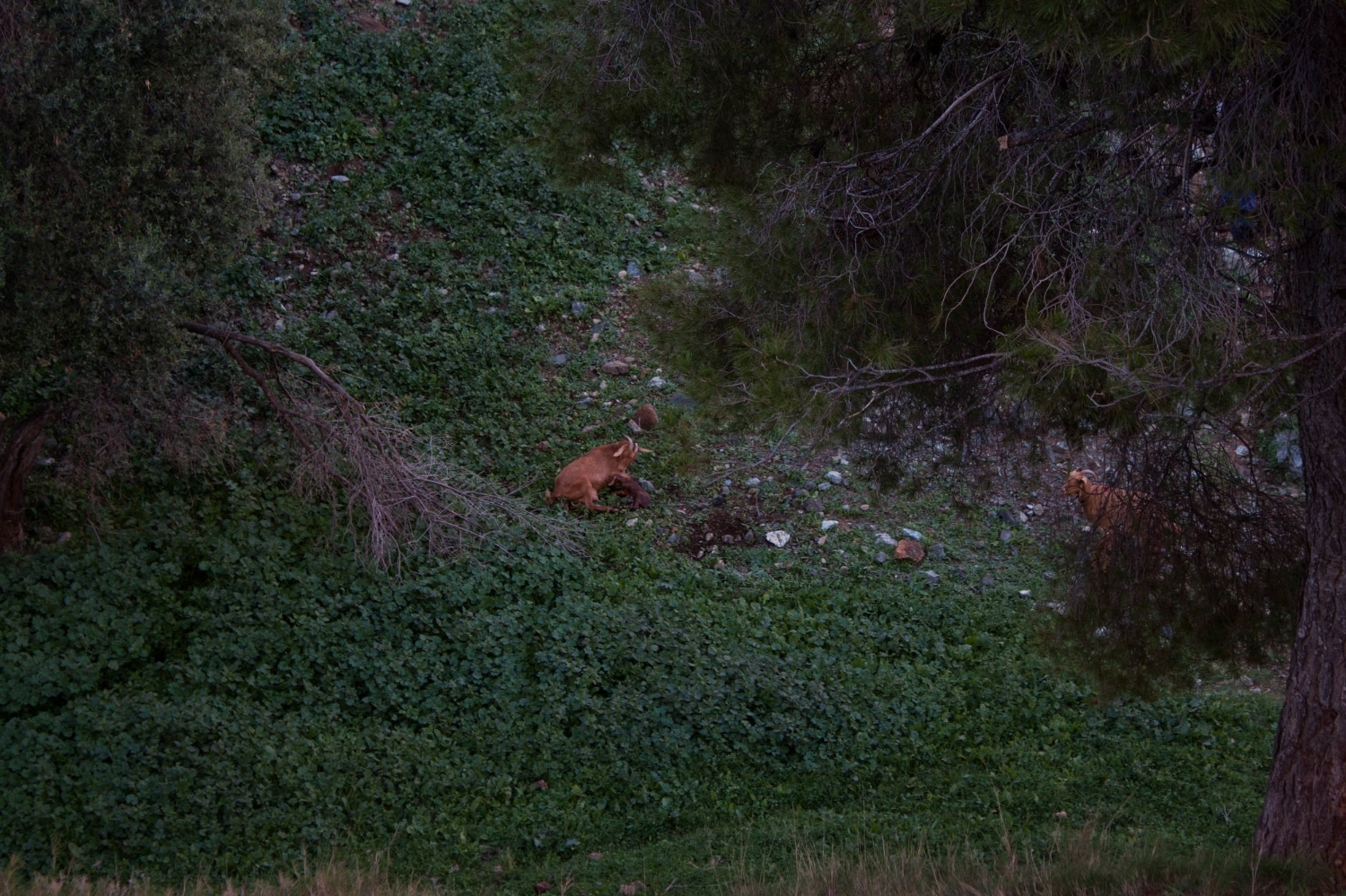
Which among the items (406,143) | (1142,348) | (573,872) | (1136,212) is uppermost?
(406,143)

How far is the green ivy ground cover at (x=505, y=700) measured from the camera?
6.51m

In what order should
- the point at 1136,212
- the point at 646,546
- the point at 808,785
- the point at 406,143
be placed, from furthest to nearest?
the point at 406,143, the point at 646,546, the point at 808,785, the point at 1136,212

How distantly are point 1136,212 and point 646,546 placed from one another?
221 inches

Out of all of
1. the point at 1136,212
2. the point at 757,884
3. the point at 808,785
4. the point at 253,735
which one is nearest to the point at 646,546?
the point at 808,785

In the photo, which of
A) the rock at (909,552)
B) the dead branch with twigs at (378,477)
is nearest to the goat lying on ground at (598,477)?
the dead branch with twigs at (378,477)

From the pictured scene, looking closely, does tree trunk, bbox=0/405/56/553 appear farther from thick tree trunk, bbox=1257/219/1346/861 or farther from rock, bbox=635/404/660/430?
thick tree trunk, bbox=1257/219/1346/861

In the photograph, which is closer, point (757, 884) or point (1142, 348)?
point (1142, 348)

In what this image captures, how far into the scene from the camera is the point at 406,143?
1388cm

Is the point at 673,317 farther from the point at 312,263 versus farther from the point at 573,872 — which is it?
the point at 312,263

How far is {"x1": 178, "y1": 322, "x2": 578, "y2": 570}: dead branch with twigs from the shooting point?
7.92m

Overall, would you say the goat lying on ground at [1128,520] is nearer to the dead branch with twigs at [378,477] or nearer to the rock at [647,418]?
the dead branch with twigs at [378,477]

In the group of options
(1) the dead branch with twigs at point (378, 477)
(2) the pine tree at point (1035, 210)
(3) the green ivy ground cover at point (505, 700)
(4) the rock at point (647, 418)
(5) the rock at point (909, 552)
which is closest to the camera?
(2) the pine tree at point (1035, 210)

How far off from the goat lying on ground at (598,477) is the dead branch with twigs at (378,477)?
1382 millimetres

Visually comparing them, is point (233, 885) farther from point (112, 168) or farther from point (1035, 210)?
point (1035, 210)
